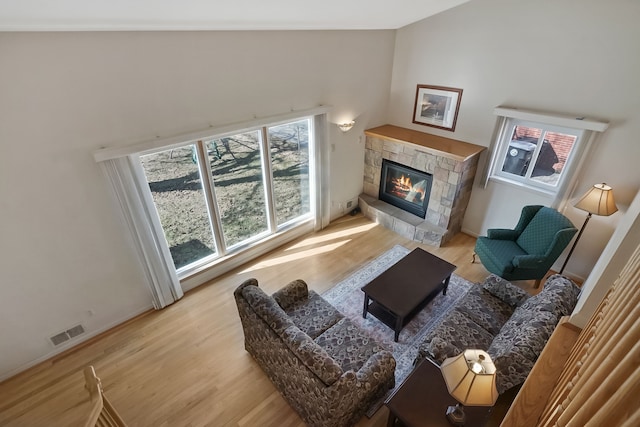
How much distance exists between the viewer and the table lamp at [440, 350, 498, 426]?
6.20 ft

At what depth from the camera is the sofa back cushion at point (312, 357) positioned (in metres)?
2.33

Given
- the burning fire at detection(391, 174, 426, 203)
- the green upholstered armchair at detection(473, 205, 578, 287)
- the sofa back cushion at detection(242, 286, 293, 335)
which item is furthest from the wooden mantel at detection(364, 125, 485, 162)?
the sofa back cushion at detection(242, 286, 293, 335)

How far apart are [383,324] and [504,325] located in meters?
1.31

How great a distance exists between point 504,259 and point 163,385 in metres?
4.39

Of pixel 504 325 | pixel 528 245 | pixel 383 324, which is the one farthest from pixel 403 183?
pixel 504 325

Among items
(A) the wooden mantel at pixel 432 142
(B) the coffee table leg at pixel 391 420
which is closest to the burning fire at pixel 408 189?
(A) the wooden mantel at pixel 432 142

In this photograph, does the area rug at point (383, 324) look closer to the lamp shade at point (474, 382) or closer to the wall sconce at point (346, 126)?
the lamp shade at point (474, 382)

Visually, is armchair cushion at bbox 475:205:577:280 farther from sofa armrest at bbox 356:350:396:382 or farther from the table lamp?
the table lamp

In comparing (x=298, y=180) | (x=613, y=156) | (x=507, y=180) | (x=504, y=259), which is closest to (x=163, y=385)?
(x=298, y=180)

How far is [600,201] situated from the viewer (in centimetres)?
366

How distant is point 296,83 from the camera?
4.29 m

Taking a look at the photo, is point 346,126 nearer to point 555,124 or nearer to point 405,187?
point 405,187

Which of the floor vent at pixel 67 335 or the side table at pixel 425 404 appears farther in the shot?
the floor vent at pixel 67 335

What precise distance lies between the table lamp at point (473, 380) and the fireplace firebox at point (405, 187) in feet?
11.8
